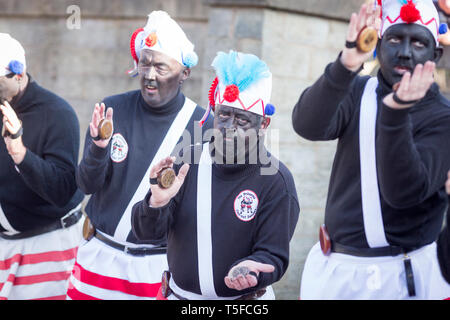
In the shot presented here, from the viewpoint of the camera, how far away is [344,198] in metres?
2.84

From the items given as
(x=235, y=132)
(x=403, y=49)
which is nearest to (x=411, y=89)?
(x=403, y=49)

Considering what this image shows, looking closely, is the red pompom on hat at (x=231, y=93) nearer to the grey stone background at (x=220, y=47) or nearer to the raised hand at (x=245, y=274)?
the raised hand at (x=245, y=274)

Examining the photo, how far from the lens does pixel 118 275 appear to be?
152 inches

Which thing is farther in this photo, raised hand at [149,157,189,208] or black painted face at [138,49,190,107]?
black painted face at [138,49,190,107]

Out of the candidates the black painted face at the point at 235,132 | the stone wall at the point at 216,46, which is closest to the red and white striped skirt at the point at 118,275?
the black painted face at the point at 235,132

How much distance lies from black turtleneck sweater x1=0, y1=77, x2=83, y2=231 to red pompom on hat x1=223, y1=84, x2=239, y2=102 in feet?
4.48

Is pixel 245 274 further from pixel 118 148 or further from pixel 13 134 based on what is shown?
pixel 13 134

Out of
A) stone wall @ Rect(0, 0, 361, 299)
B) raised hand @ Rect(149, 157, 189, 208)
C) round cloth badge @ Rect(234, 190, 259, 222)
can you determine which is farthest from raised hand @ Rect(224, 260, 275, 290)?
stone wall @ Rect(0, 0, 361, 299)

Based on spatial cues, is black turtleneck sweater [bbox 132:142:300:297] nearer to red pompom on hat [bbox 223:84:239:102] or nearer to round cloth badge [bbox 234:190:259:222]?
round cloth badge [bbox 234:190:259:222]

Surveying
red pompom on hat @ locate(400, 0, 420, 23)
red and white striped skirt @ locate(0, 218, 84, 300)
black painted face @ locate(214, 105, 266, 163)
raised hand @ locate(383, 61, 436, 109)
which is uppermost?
red pompom on hat @ locate(400, 0, 420, 23)

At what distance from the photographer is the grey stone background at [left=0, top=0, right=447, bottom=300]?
212 inches

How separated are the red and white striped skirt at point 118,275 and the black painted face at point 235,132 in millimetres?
1027
